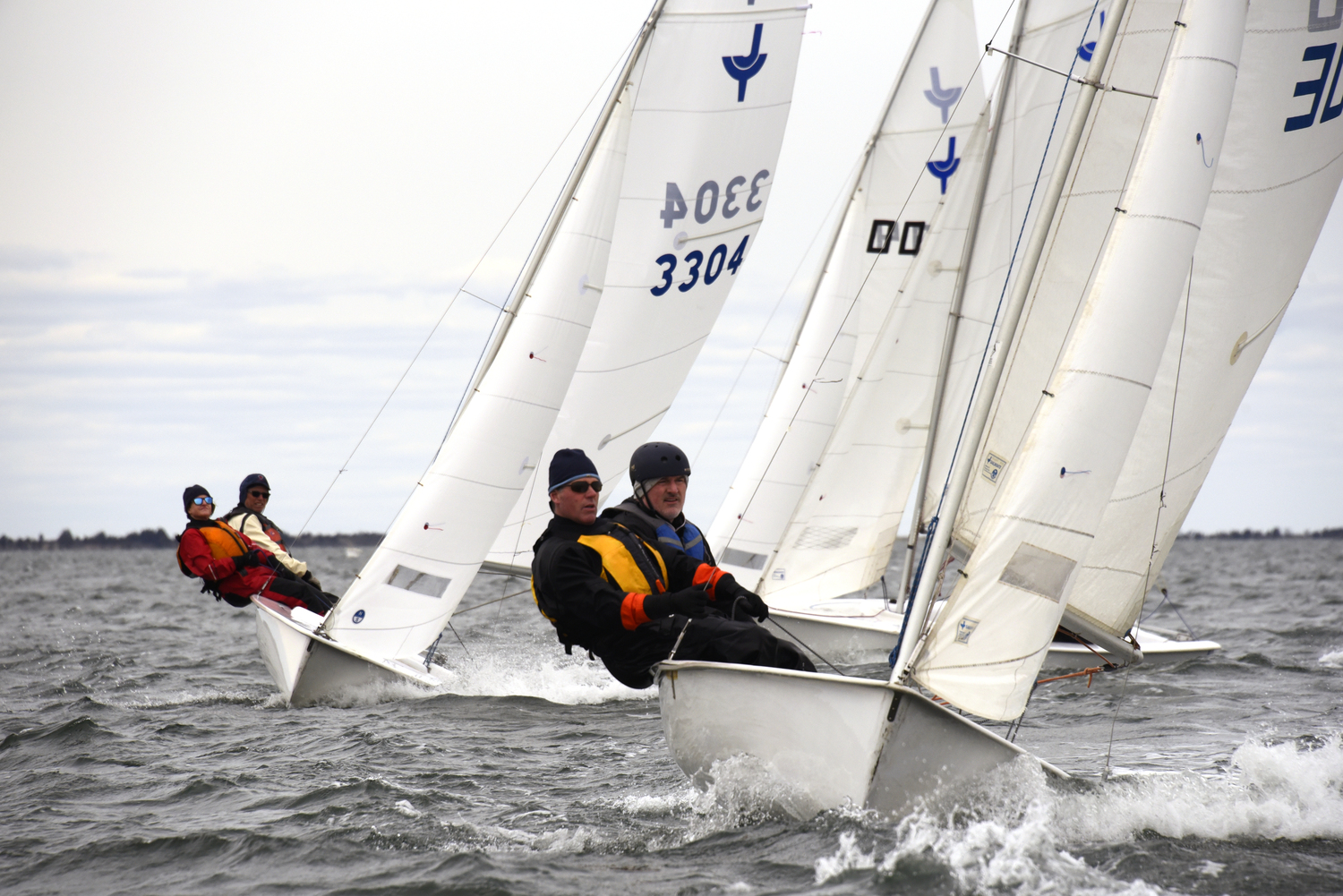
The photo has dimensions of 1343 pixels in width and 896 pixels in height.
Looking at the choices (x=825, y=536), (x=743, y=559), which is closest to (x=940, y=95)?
(x=825, y=536)

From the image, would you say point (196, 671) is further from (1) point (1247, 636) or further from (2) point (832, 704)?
(1) point (1247, 636)

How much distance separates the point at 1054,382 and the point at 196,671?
28.0 feet

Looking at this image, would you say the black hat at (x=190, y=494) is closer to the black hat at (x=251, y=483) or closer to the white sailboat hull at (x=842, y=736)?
the black hat at (x=251, y=483)

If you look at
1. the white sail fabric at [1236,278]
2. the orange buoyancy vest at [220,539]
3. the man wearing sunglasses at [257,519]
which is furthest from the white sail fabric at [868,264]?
the white sail fabric at [1236,278]

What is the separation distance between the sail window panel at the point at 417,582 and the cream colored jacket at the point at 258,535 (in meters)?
1.26

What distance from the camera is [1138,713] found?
7641mm

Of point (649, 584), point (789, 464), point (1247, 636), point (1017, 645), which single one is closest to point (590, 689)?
point (789, 464)

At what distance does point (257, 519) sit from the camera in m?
9.49

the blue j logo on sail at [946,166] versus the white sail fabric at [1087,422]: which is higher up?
the blue j logo on sail at [946,166]

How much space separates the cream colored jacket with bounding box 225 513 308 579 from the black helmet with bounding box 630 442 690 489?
5.20 metres

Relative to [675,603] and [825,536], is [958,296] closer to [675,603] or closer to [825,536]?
[825,536]

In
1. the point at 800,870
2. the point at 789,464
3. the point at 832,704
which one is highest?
the point at 789,464

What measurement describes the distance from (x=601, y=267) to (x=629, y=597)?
17.2 feet

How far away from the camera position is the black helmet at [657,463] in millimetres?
4934
